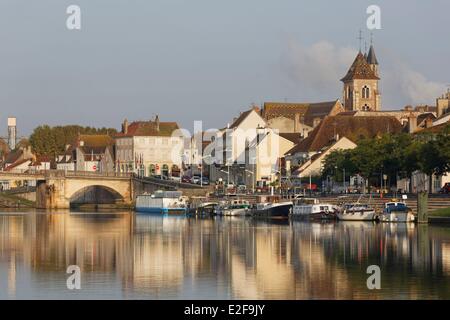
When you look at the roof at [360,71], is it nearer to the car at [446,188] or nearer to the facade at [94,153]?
the facade at [94,153]

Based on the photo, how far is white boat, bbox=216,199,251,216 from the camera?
111 m

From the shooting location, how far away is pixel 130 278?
49531 millimetres

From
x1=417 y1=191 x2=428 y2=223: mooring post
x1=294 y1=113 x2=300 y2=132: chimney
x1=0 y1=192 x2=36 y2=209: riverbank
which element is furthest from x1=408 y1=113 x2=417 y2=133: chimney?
x1=0 y1=192 x2=36 y2=209: riverbank

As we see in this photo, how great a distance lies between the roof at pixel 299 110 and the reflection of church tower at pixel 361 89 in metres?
13.1

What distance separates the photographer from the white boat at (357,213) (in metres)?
92.6

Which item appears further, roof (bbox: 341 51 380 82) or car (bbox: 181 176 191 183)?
roof (bbox: 341 51 380 82)

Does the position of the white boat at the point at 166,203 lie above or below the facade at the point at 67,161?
below

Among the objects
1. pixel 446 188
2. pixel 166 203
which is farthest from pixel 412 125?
pixel 446 188

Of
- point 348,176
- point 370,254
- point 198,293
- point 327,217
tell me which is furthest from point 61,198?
point 198,293

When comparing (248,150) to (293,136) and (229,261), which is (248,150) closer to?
(293,136)

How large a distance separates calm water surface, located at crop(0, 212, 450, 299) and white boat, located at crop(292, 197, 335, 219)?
A: 8099 mm

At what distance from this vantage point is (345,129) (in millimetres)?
141500

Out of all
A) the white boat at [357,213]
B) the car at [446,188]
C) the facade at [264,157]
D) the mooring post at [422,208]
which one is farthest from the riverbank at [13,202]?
the mooring post at [422,208]

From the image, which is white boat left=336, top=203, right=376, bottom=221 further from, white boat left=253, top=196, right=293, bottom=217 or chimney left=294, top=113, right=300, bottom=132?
chimney left=294, top=113, right=300, bottom=132
